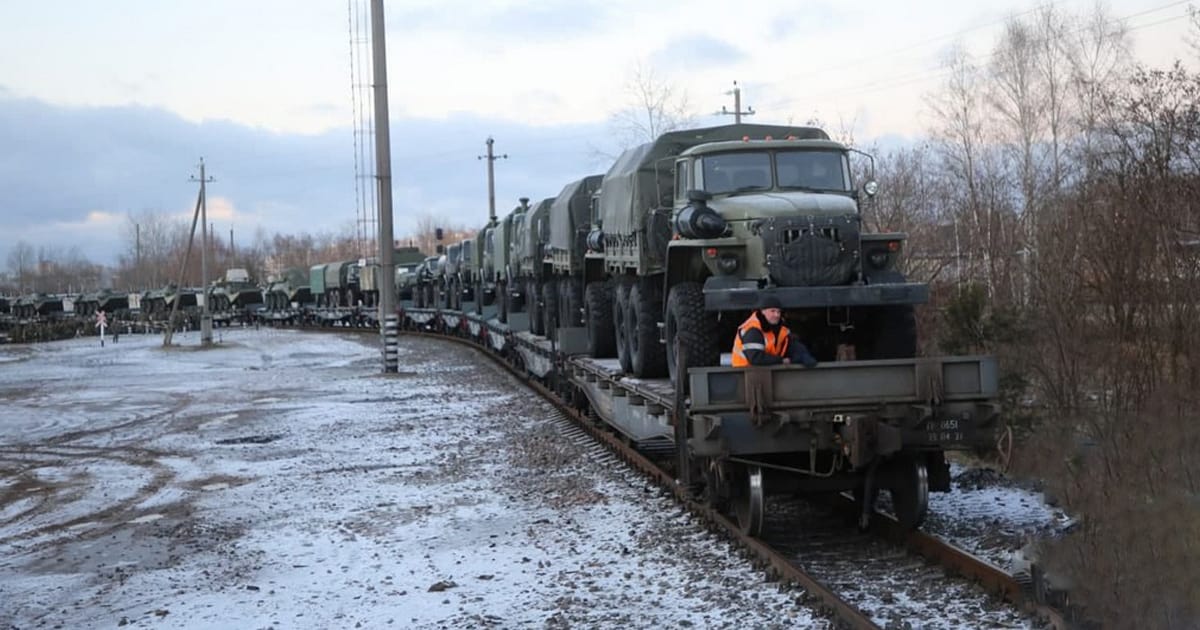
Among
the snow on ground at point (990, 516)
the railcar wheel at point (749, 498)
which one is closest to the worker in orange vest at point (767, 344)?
the railcar wheel at point (749, 498)

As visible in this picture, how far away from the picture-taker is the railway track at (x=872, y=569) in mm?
7121

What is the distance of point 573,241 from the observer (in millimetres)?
17500

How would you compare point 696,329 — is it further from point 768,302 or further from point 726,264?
point 768,302

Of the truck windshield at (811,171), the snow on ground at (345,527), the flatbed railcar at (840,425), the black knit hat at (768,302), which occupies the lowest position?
the snow on ground at (345,527)

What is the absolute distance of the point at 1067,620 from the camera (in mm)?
6594

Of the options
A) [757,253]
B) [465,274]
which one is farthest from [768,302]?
[465,274]

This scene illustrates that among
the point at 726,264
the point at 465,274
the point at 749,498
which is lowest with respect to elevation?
the point at 749,498

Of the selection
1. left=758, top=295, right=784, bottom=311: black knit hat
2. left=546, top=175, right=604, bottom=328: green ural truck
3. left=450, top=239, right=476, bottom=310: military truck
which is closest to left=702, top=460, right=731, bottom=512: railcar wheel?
left=758, top=295, right=784, bottom=311: black knit hat

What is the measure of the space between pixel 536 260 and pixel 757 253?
11.5 m

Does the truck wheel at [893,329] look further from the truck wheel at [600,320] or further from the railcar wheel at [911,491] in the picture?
the truck wheel at [600,320]

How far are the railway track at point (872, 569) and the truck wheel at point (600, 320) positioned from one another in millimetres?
4432

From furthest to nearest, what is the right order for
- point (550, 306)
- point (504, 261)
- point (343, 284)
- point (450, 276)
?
point (343, 284) → point (450, 276) → point (504, 261) → point (550, 306)

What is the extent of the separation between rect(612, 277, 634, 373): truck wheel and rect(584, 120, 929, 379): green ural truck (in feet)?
1.89

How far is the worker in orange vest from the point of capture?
343 inches
